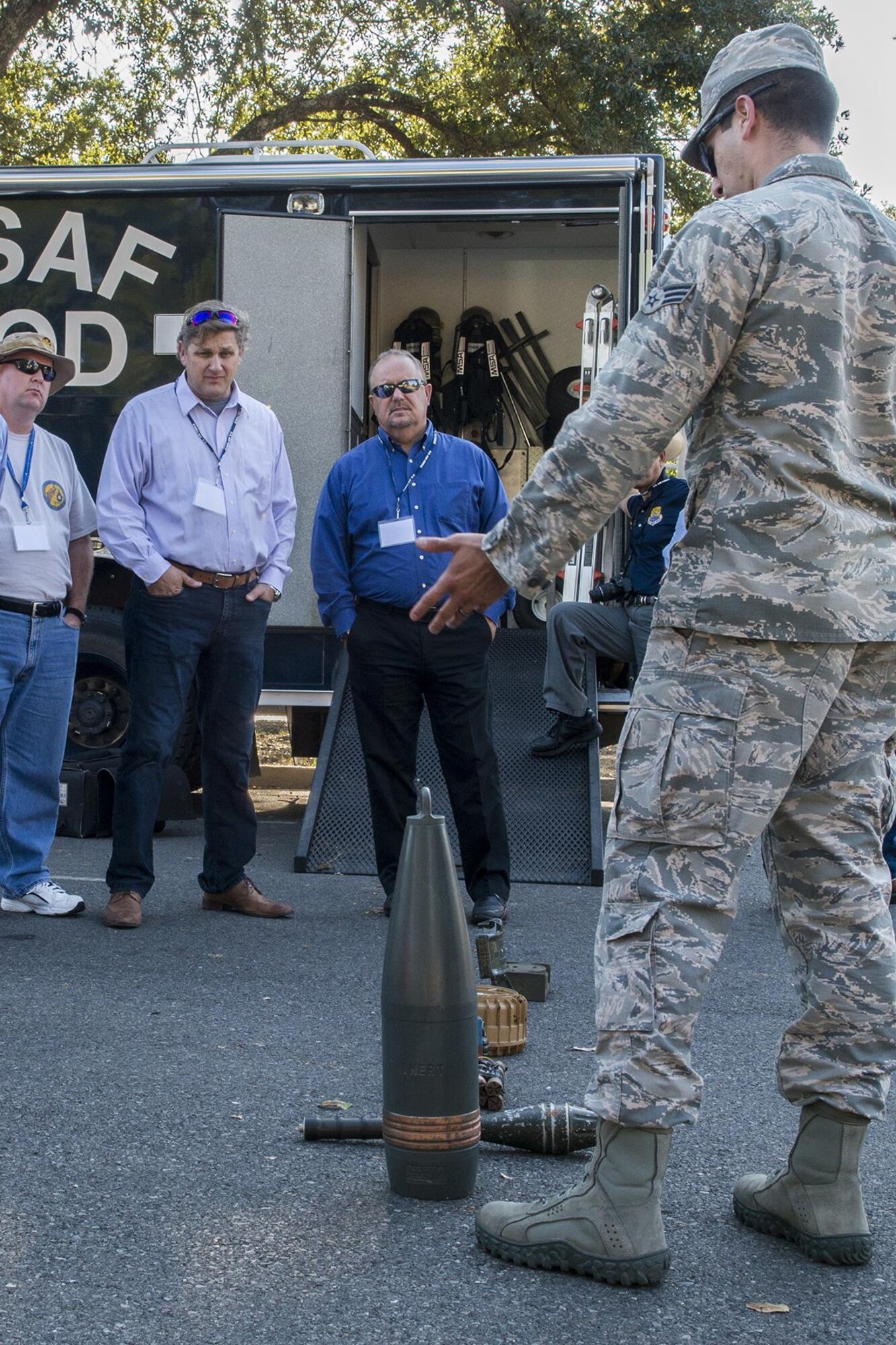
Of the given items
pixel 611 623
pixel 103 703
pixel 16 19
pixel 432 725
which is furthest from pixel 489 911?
pixel 16 19

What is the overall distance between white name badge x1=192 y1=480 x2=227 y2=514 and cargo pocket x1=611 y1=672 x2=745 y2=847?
323 cm

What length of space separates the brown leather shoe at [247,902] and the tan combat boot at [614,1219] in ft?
10.3

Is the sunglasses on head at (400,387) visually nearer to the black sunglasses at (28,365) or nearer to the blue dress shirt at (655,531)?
the black sunglasses at (28,365)

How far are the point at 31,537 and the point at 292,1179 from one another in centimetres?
301

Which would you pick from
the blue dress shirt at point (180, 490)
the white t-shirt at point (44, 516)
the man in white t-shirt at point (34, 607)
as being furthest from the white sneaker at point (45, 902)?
the blue dress shirt at point (180, 490)

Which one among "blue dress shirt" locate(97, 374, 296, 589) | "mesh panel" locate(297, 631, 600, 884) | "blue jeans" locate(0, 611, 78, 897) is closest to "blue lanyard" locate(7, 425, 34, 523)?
"blue dress shirt" locate(97, 374, 296, 589)

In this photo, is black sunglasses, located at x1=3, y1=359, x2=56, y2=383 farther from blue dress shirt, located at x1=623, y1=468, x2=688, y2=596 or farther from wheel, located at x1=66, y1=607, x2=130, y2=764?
blue dress shirt, located at x1=623, y1=468, x2=688, y2=596

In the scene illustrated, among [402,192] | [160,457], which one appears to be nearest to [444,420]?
[402,192]

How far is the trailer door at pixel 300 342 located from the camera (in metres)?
7.34

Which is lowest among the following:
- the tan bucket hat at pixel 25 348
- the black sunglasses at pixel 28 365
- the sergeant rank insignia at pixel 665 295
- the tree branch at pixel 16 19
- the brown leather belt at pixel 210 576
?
the brown leather belt at pixel 210 576

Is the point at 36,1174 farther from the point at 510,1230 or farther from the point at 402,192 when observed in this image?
the point at 402,192

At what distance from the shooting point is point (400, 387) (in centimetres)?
546

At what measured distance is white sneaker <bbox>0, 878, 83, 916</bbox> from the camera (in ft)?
17.8

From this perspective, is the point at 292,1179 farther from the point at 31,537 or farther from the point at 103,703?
the point at 103,703
